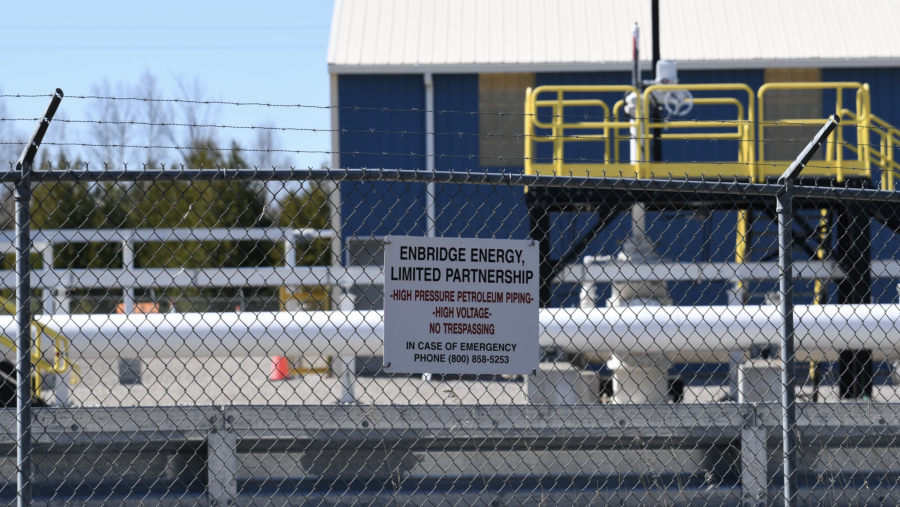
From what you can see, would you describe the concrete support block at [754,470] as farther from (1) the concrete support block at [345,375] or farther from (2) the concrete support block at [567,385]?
(1) the concrete support block at [345,375]

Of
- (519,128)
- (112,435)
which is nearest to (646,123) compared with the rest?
(519,128)

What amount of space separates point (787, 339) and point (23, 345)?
10.5 feet

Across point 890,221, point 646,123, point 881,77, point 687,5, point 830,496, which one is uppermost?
point 687,5

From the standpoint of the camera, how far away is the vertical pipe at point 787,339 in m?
3.85

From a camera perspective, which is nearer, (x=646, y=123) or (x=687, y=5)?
(x=646, y=123)

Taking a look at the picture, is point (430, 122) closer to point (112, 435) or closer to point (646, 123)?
point (646, 123)

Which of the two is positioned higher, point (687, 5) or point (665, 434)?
point (687, 5)

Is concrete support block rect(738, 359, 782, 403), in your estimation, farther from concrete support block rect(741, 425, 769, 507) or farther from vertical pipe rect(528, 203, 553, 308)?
concrete support block rect(741, 425, 769, 507)

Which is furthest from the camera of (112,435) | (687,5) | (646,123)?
(687,5)

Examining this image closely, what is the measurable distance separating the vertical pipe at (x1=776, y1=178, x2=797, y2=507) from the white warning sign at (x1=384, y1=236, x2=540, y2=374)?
1.12m

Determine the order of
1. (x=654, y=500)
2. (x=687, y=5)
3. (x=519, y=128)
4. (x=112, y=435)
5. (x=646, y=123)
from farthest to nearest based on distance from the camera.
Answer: (x=687, y=5), (x=519, y=128), (x=646, y=123), (x=654, y=500), (x=112, y=435)

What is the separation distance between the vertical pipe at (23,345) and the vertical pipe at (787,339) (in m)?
3.13

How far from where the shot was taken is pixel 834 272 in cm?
1036

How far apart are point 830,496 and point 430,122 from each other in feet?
39.2
